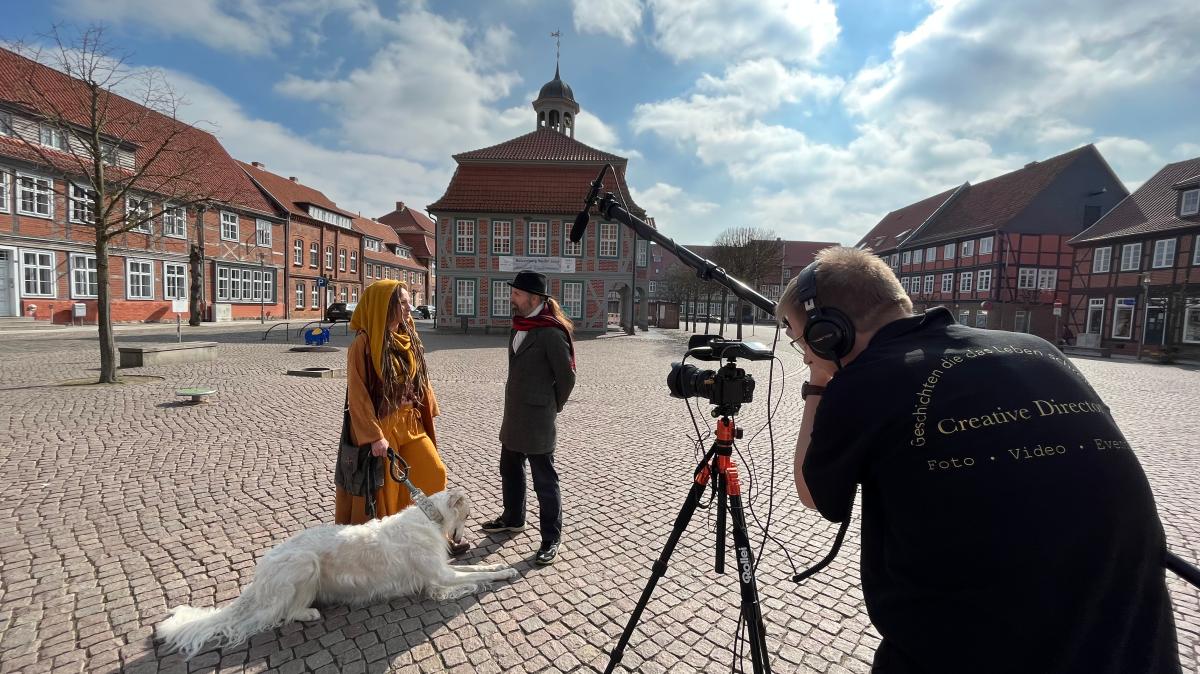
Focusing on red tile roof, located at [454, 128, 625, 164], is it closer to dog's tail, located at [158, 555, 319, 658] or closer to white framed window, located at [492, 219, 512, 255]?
white framed window, located at [492, 219, 512, 255]

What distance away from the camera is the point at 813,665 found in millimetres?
2568

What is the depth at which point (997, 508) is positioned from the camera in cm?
98

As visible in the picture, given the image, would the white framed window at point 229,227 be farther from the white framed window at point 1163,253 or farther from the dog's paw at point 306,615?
the white framed window at point 1163,253

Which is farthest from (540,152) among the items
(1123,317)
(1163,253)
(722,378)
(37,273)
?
(1123,317)

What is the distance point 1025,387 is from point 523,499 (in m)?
3.38

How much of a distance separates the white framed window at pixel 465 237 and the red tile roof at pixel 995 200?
106 ft

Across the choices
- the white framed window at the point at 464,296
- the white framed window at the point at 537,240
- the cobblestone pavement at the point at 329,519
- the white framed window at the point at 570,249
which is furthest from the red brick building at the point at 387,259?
the cobblestone pavement at the point at 329,519

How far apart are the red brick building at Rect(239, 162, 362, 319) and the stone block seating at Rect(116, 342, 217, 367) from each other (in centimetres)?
2205

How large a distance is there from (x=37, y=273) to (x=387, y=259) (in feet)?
88.1

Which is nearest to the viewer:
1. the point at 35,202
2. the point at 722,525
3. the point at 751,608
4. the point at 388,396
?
the point at 751,608

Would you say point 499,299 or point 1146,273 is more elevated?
point 1146,273

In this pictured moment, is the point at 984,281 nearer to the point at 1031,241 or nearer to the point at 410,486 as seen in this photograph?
the point at 1031,241

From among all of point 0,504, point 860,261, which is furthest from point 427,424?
point 0,504

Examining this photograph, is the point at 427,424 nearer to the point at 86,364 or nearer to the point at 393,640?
the point at 393,640
